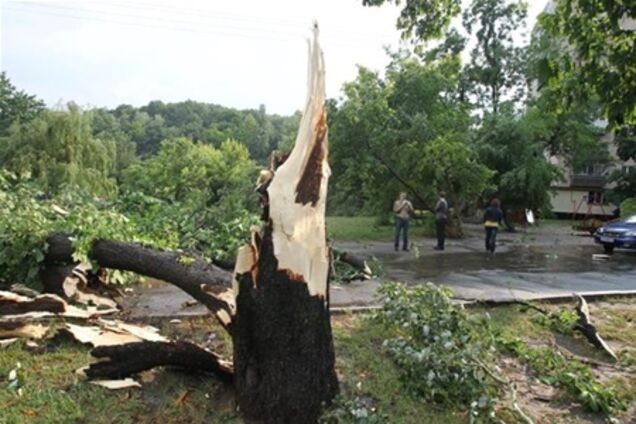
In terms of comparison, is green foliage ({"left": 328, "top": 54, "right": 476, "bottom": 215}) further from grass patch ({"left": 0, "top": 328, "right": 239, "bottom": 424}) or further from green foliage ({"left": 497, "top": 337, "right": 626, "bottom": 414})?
grass patch ({"left": 0, "top": 328, "right": 239, "bottom": 424})

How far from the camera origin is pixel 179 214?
929 cm

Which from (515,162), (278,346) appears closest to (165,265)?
(278,346)

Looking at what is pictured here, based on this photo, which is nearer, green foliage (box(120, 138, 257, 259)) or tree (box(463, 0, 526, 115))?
green foliage (box(120, 138, 257, 259))

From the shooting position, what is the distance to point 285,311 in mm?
3307

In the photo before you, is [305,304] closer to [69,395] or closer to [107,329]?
[69,395]

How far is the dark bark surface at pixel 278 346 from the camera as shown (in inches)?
129

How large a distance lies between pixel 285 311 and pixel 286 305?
0.12ft

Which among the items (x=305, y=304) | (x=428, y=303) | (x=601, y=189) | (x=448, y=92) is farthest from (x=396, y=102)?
(x=601, y=189)

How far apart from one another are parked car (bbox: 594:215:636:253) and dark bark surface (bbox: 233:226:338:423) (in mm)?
15646

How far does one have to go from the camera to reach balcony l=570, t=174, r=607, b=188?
33.9 meters

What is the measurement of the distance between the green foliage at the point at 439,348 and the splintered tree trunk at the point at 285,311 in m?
0.82

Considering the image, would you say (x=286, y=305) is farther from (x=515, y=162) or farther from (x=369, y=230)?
(x=515, y=162)

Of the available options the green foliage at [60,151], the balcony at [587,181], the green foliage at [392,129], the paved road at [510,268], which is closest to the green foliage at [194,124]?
the green foliage at [60,151]

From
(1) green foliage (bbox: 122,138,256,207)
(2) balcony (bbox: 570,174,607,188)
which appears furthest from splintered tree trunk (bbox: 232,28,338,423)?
(2) balcony (bbox: 570,174,607,188)
